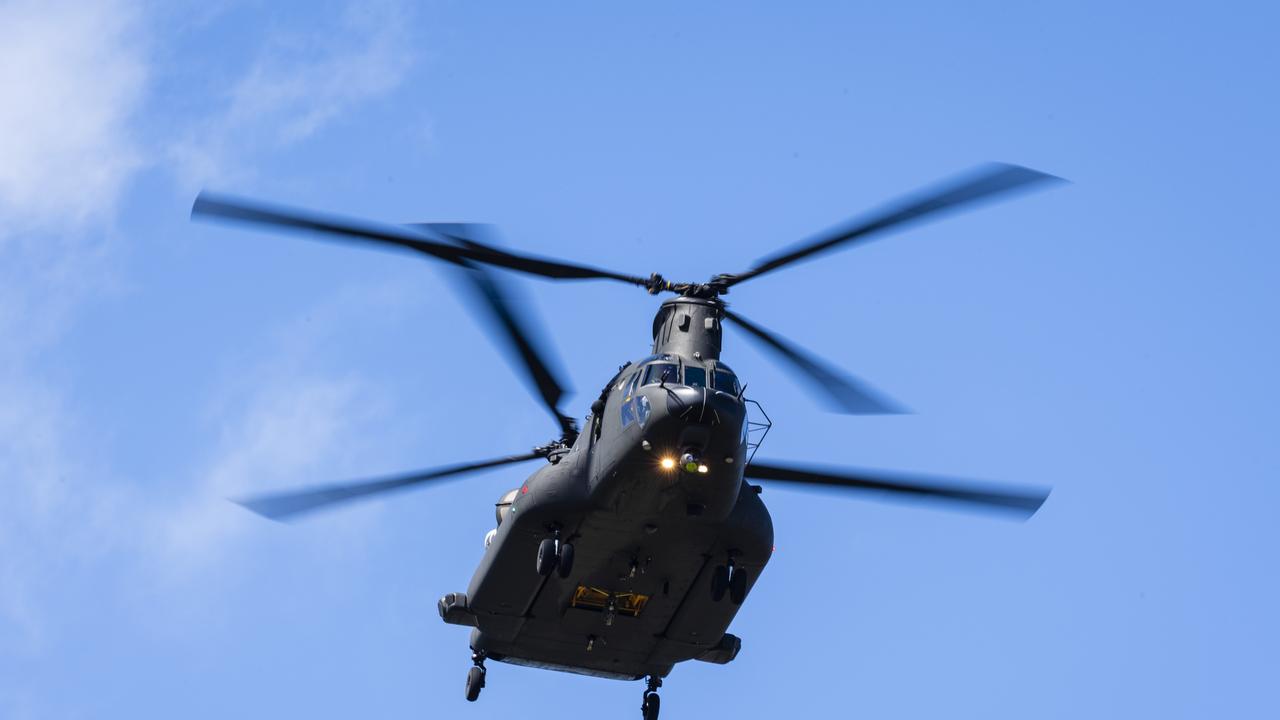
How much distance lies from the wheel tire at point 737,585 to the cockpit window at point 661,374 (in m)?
4.42

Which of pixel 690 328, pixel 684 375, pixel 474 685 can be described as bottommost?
pixel 474 685

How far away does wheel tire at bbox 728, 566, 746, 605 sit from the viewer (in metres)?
28.5

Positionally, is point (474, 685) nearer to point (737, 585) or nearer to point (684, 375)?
A: point (737, 585)

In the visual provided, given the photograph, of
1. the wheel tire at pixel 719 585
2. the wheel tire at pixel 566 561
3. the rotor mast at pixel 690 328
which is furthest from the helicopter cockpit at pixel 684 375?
the wheel tire at pixel 719 585

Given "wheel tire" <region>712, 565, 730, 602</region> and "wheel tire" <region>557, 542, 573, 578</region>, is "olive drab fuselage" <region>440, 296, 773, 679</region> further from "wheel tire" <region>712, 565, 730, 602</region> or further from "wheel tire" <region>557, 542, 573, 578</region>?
"wheel tire" <region>557, 542, 573, 578</region>

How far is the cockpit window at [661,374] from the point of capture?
85.9 feet

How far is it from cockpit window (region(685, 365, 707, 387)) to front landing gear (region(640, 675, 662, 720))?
343 inches

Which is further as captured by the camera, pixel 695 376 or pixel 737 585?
pixel 737 585

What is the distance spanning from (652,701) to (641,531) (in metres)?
6.05

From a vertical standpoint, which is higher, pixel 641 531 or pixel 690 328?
pixel 690 328

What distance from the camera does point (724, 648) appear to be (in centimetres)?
3203

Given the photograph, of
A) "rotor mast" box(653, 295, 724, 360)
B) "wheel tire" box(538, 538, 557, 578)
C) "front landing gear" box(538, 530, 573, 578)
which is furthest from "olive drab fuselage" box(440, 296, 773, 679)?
"wheel tire" box(538, 538, 557, 578)

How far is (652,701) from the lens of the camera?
105 feet

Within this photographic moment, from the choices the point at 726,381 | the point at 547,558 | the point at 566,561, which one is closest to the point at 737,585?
the point at 566,561
